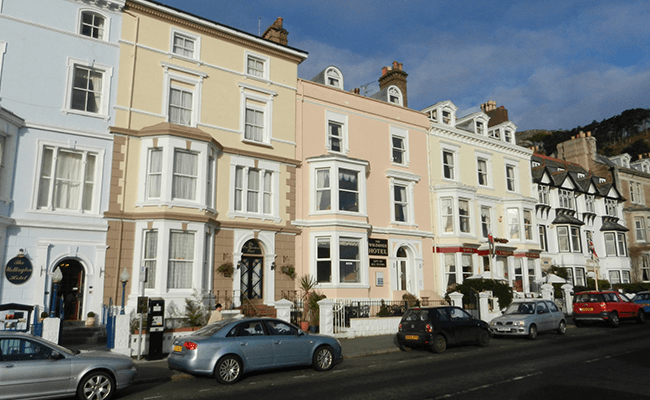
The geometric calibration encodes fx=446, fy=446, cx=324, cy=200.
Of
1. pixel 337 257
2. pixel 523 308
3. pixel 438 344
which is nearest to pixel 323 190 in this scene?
pixel 337 257

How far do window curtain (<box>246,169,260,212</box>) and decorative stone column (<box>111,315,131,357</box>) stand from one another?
854 cm

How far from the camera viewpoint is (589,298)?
2289 centimetres

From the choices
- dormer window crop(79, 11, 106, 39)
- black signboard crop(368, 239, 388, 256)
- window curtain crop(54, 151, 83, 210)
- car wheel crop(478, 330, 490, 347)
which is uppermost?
dormer window crop(79, 11, 106, 39)

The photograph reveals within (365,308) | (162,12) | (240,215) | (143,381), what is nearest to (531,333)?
(365,308)

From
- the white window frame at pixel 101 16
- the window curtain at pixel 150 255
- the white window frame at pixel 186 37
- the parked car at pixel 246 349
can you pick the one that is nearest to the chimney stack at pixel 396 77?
the white window frame at pixel 186 37

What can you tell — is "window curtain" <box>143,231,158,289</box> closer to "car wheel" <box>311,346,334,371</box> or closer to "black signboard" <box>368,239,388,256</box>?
"car wheel" <box>311,346,334,371</box>

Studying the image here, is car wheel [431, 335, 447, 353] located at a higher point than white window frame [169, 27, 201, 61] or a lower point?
lower

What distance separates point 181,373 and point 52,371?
12.5ft

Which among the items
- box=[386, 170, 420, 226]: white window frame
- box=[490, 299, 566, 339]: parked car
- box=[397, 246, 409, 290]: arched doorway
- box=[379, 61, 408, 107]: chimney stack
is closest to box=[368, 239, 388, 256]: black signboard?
box=[397, 246, 409, 290]: arched doorway

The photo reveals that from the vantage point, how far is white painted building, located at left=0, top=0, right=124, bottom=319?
16.1m

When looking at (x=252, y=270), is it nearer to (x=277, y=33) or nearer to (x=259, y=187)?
(x=259, y=187)

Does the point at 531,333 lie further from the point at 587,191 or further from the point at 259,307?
the point at 587,191

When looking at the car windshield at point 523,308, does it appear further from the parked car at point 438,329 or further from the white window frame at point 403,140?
the white window frame at point 403,140

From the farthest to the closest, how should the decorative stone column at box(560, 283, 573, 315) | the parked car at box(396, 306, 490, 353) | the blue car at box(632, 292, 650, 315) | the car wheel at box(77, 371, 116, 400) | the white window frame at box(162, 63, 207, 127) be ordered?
1. the decorative stone column at box(560, 283, 573, 315)
2. the blue car at box(632, 292, 650, 315)
3. the white window frame at box(162, 63, 207, 127)
4. the parked car at box(396, 306, 490, 353)
5. the car wheel at box(77, 371, 116, 400)
